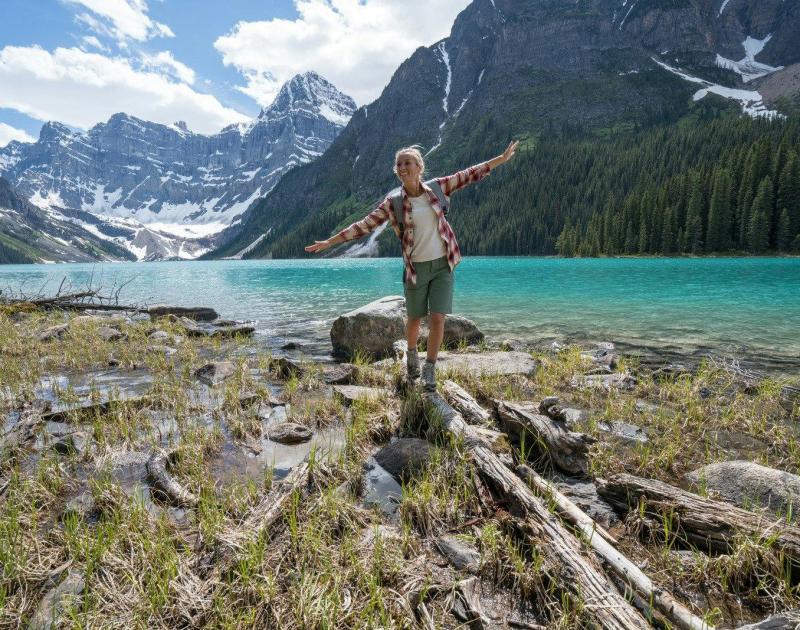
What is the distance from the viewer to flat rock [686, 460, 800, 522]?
356 cm

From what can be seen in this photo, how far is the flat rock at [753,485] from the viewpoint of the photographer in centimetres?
356

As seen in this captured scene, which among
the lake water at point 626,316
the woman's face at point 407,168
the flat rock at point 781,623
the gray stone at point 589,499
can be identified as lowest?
the lake water at point 626,316

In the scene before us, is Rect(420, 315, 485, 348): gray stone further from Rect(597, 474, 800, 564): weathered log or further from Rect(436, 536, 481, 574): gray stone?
Rect(436, 536, 481, 574): gray stone

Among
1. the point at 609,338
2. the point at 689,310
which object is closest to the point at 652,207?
the point at 689,310

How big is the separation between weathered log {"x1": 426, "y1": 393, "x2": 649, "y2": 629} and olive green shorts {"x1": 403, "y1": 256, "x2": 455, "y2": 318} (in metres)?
2.62

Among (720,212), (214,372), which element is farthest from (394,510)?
(720,212)

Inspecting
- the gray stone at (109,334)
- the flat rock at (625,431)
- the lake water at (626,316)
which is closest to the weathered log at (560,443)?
the flat rock at (625,431)

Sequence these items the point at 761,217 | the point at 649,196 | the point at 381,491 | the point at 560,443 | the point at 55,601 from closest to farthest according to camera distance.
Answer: the point at 55,601, the point at 381,491, the point at 560,443, the point at 761,217, the point at 649,196

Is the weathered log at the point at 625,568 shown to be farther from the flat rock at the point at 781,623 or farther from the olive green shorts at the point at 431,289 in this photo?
the olive green shorts at the point at 431,289

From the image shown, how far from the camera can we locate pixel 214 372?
839cm

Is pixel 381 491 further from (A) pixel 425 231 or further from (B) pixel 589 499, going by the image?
(A) pixel 425 231

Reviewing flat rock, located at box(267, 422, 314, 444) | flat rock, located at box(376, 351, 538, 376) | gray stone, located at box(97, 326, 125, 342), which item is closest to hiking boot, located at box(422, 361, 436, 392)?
flat rock, located at box(376, 351, 538, 376)

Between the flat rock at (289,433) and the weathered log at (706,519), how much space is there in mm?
3623

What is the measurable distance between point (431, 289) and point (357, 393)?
2.05 m
